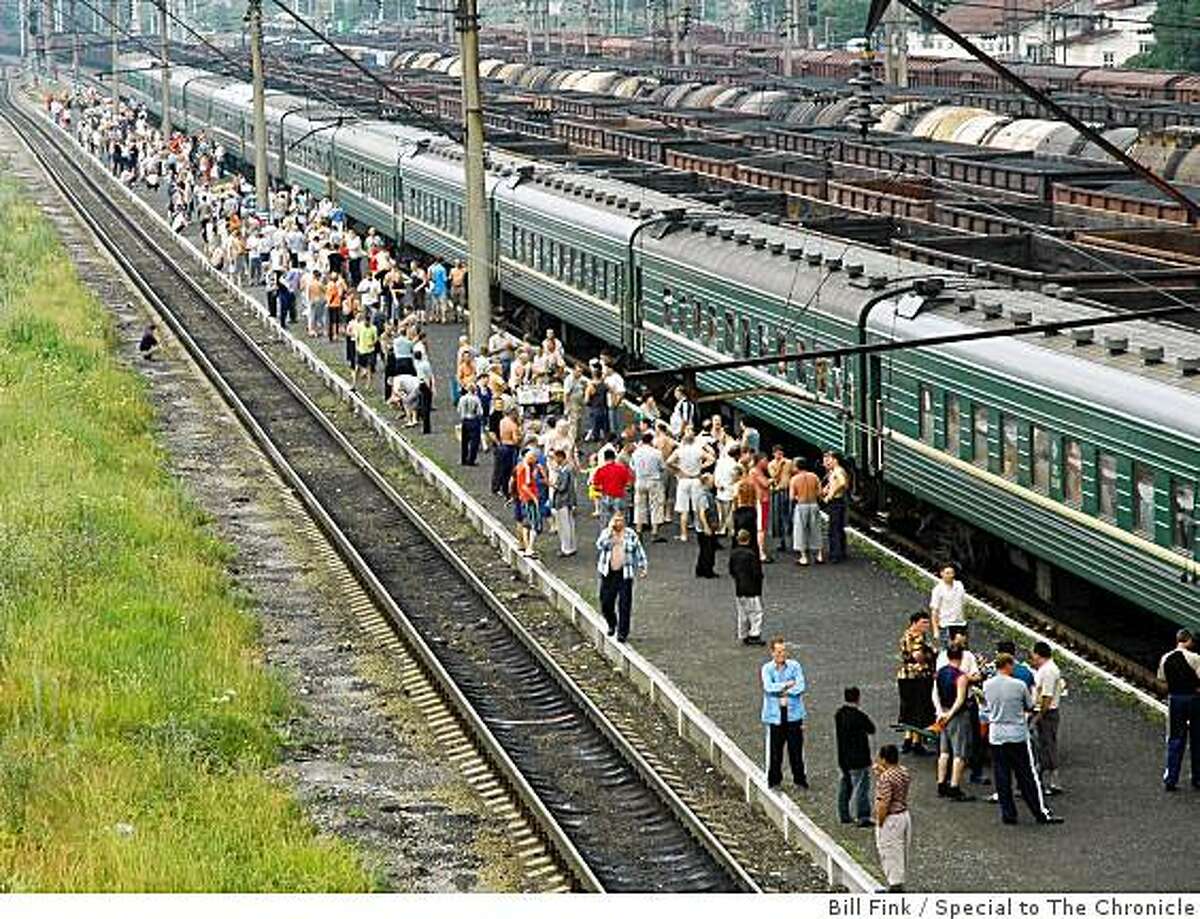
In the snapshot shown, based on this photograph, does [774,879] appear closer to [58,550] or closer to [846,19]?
[58,550]

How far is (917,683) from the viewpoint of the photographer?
2114 cm

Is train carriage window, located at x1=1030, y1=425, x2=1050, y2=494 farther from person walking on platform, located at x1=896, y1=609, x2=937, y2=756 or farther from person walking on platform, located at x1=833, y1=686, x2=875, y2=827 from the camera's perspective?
person walking on platform, located at x1=833, y1=686, x2=875, y2=827

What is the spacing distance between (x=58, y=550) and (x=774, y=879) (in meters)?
12.6

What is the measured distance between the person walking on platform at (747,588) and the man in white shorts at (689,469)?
4.06m

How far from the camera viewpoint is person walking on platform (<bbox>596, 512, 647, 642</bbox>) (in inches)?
1002

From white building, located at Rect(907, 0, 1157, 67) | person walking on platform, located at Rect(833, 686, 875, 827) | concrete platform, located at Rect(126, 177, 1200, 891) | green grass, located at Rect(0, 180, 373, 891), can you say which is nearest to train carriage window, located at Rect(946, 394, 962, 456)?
concrete platform, located at Rect(126, 177, 1200, 891)

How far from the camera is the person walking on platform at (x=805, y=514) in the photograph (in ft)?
94.6

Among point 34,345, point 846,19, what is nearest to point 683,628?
point 34,345

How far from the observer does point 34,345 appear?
49.2 m

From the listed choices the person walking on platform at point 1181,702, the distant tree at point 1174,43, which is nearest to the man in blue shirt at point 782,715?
the person walking on platform at point 1181,702

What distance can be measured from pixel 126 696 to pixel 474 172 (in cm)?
1803

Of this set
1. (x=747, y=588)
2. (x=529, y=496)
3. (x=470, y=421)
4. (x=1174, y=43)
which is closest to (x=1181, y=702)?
(x=747, y=588)

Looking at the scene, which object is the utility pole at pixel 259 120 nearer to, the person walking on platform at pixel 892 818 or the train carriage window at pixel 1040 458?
the train carriage window at pixel 1040 458

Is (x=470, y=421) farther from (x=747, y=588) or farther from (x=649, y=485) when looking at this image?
(x=747, y=588)
